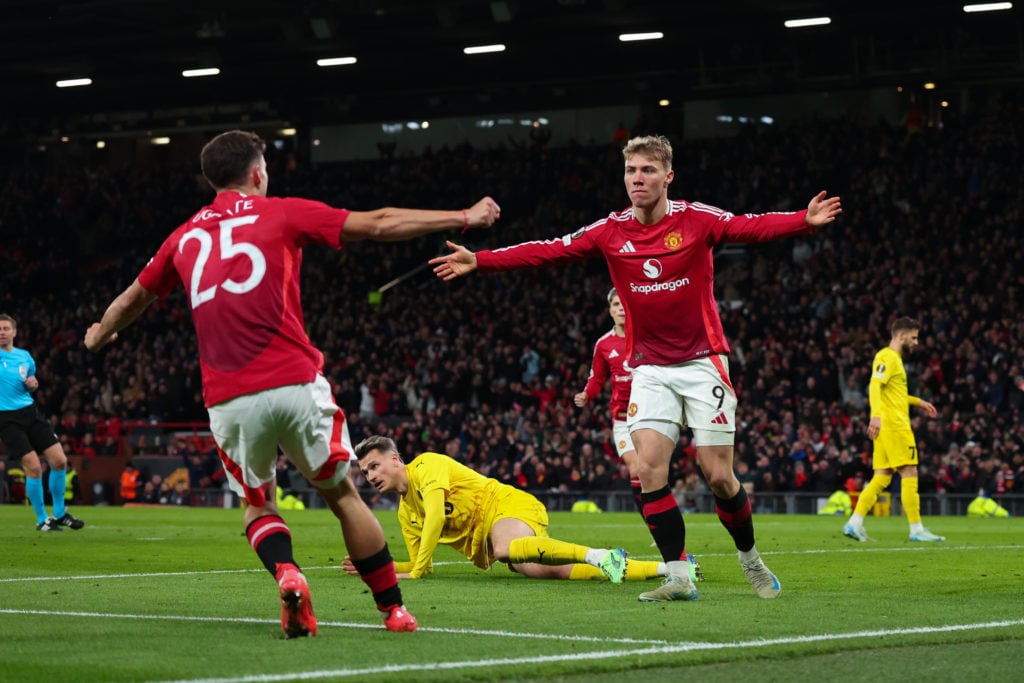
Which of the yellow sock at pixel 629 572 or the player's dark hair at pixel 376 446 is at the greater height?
the player's dark hair at pixel 376 446

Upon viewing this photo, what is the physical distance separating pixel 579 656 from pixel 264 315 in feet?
6.21

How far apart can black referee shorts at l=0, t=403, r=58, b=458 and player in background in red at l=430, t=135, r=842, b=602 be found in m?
9.97

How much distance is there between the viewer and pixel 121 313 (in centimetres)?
672

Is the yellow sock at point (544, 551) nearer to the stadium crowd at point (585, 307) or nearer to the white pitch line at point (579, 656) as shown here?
the white pitch line at point (579, 656)

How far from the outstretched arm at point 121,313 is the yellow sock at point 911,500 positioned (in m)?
11.1

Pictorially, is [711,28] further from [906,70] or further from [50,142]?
[50,142]

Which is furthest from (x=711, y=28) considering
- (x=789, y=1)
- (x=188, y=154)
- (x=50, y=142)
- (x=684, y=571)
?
(x=684, y=571)

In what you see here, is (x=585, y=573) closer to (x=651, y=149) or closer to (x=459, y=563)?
(x=459, y=563)

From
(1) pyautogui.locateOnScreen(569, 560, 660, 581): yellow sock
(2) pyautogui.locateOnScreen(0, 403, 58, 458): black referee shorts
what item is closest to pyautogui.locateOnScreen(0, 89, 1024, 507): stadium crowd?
(2) pyautogui.locateOnScreen(0, 403, 58, 458): black referee shorts

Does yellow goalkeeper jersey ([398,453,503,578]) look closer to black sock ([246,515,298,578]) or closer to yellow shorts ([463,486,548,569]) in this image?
yellow shorts ([463,486,548,569])

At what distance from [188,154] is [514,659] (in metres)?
43.3

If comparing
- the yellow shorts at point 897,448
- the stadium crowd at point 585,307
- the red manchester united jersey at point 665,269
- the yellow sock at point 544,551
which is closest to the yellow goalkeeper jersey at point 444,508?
the yellow sock at point 544,551

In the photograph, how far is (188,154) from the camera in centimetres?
4731

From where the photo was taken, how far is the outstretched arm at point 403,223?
6.21 meters
